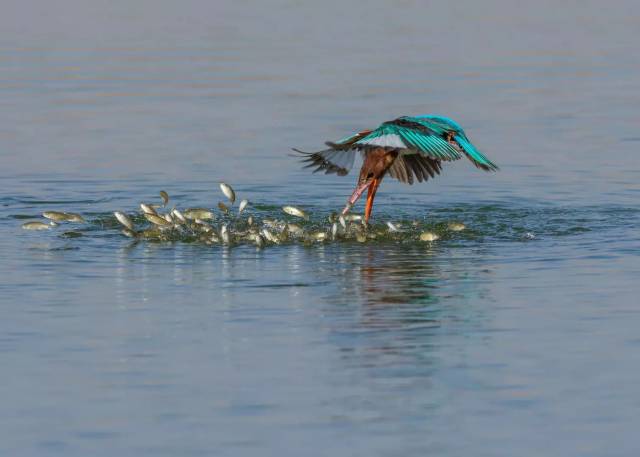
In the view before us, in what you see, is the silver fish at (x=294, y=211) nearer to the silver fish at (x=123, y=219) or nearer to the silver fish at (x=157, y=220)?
the silver fish at (x=157, y=220)

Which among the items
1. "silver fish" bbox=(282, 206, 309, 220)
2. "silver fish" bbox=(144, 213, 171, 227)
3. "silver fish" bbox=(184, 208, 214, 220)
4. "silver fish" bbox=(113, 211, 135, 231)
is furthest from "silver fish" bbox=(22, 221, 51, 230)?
"silver fish" bbox=(282, 206, 309, 220)

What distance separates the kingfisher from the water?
0.64 meters

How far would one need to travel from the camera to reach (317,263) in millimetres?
13656

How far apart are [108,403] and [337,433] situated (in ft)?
4.71

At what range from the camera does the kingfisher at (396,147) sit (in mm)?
14242

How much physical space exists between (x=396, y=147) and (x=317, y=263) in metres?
1.39

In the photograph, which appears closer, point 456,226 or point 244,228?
point 456,226

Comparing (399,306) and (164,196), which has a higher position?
(164,196)

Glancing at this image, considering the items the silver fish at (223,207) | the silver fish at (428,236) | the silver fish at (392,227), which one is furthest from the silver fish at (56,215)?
the silver fish at (428,236)

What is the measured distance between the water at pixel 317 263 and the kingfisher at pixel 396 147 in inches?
25.2

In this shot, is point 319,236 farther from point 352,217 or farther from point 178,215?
point 178,215

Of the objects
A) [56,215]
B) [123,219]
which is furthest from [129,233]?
[56,215]

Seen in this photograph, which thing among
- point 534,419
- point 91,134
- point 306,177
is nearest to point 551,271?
point 534,419

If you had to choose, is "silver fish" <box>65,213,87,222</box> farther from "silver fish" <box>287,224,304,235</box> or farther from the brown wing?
the brown wing
